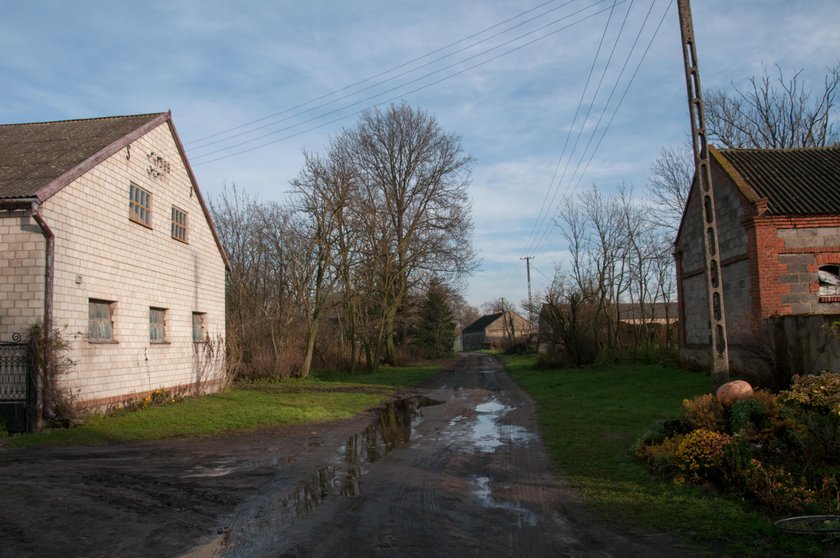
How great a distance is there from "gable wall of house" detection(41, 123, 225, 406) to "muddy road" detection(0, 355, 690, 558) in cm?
378

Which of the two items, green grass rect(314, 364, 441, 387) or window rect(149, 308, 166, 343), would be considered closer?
window rect(149, 308, 166, 343)

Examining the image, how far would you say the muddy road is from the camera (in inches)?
210

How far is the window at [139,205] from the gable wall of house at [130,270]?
0.52 feet

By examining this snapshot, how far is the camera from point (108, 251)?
47.3 feet

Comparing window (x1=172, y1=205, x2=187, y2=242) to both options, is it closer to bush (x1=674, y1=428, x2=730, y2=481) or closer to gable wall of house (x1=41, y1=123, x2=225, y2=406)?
gable wall of house (x1=41, y1=123, x2=225, y2=406)

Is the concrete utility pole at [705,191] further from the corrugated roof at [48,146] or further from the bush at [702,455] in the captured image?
the corrugated roof at [48,146]

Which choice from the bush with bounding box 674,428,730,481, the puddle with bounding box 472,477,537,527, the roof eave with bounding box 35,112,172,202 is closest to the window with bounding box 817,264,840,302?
the bush with bounding box 674,428,730,481

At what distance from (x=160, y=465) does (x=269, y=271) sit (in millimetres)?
25393

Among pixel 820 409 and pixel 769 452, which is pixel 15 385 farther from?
pixel 820 409

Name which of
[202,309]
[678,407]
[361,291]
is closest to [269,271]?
[361,291]

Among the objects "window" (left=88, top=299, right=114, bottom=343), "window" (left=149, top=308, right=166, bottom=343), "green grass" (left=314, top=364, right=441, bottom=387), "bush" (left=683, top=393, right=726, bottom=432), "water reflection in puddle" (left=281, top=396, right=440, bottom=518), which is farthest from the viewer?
"green grass" (left=314, top=364, right=441, bottom=387)

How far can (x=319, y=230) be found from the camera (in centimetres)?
2761

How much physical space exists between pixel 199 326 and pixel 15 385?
8488 mm

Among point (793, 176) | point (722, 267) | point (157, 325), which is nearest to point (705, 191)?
point (722, 267)
